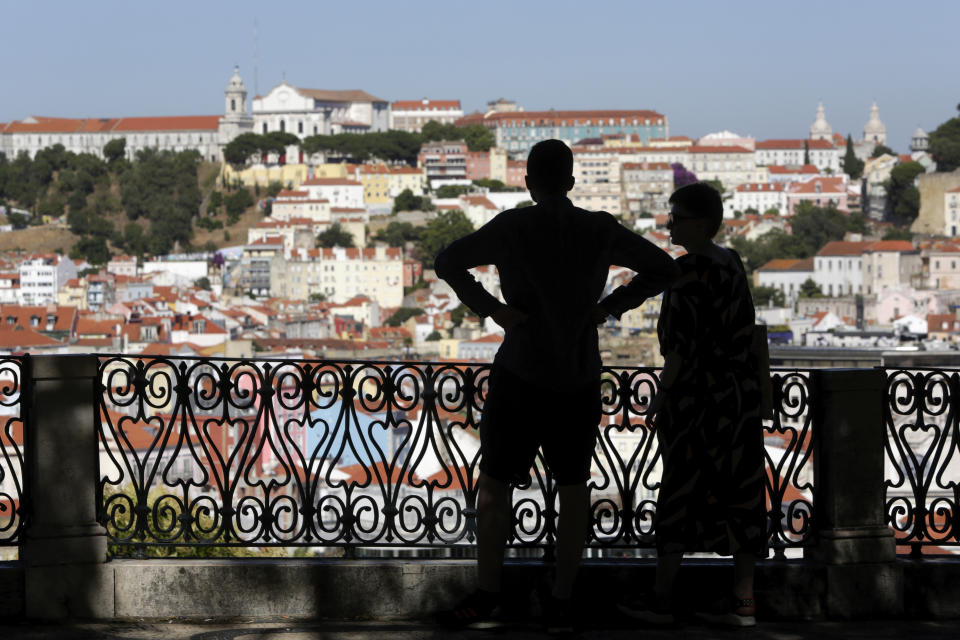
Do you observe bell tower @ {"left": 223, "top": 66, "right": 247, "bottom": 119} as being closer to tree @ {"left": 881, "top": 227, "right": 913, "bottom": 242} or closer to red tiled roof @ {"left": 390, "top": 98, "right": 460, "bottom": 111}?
red tiled roof @ {"left": 390, "top": 98, "right": 460, "bottom": 111}

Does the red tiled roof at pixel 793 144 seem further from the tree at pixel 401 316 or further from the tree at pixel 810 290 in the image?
the tree at pixel 401 316

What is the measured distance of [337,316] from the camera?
76.4m

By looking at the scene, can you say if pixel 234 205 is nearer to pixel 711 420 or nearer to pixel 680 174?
pixel 680 174

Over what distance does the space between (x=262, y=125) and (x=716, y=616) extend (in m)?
115

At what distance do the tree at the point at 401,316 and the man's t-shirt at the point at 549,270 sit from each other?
7400 centimetres

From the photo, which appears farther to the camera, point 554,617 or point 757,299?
point 757,299

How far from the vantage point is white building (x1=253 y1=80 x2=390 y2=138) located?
378ft

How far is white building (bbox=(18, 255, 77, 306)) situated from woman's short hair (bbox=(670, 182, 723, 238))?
269 feet

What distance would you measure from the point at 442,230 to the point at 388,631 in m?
85.7

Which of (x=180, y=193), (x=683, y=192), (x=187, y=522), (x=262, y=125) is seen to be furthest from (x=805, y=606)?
(x=262, y=125)

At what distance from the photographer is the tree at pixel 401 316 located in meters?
78.0

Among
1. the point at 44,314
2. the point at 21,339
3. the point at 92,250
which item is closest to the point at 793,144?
the point at 92,250

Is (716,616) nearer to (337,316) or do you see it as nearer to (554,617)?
(554,617)

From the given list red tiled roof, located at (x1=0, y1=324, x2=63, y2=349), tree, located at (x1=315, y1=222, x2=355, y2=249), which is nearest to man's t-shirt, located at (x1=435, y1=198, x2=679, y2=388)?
red tiled roof, located at (x1=0, y1=324, x2=63, y2=349)
